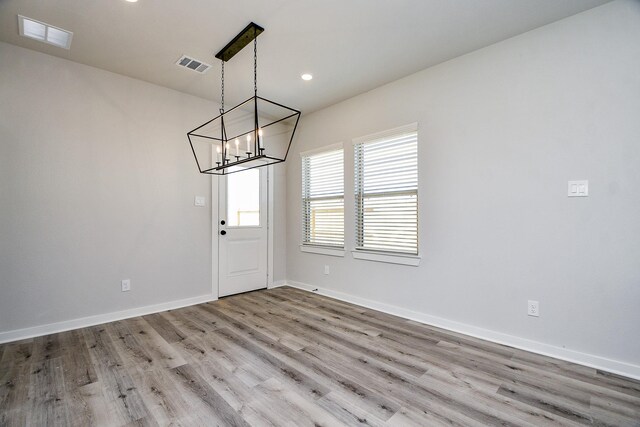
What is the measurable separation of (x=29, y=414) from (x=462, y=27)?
13.3 feet

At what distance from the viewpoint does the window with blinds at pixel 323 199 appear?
4225 mm

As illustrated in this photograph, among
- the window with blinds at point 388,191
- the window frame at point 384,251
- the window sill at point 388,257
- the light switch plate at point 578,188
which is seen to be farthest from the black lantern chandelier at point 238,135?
the light switch plate at point 578,188

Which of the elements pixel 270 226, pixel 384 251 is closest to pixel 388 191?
pixel 384 251

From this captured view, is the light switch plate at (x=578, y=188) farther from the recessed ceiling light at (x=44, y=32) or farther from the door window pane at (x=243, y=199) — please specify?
the recessed ceiling light at (x=44, y=32)

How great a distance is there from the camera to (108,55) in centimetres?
296

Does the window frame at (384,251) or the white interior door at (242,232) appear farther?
the white interior door at (242,232)

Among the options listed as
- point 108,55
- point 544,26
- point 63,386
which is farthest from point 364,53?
point 63,386

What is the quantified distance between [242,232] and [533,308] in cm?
357

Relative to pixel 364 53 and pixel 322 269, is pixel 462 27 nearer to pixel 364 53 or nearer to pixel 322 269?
pixel 364 53

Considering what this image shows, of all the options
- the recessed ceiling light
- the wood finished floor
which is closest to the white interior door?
the wood finished floor

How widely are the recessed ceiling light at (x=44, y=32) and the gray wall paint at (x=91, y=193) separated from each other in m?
0.34

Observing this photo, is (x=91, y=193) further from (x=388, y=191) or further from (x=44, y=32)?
(x=388, y=191)

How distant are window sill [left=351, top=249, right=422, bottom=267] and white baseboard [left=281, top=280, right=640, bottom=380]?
53cm

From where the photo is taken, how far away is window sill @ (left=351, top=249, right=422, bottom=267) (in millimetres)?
3312
